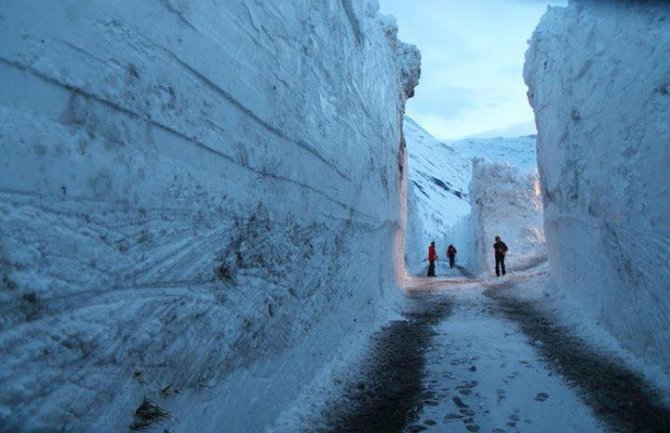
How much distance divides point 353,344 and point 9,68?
3492 mm

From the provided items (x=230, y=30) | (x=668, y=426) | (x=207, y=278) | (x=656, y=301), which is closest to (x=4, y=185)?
(x=207, y=278)

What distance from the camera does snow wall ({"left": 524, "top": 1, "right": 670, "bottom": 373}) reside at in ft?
10.8

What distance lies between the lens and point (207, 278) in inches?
84.9

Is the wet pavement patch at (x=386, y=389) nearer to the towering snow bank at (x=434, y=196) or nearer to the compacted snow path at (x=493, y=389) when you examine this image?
the compacted snow path at (x=493, y=389)

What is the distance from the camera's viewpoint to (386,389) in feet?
11.3

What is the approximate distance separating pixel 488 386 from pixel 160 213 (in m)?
2.62

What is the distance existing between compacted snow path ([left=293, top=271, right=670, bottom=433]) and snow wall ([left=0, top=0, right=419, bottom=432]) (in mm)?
460

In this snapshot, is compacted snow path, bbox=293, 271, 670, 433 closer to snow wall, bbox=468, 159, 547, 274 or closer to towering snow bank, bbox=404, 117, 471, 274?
snow wall, bbox=468, 159, 547, 274

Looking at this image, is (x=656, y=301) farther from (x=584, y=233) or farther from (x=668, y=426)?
(x=584, y=233)

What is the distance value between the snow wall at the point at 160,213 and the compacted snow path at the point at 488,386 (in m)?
0.46

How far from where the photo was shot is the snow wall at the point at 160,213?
4.34 feet

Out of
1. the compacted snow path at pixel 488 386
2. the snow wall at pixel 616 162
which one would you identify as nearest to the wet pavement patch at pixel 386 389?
the compacted snow path at pixel 488 386

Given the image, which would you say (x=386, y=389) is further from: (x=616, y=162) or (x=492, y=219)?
(x=492, y=219)

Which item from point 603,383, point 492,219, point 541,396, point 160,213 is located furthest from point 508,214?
point 160,213
